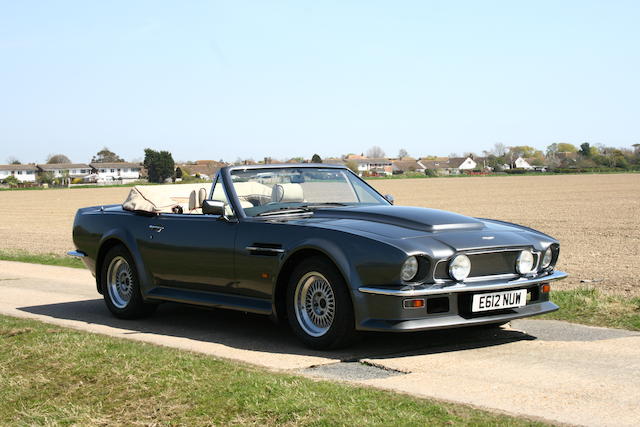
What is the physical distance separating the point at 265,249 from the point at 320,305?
2.29 feet

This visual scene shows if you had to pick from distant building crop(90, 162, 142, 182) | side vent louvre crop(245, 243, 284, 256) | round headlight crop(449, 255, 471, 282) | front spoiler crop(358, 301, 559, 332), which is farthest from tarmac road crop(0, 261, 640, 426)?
distant building crop(90, 162, 142, 182)

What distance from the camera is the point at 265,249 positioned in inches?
274

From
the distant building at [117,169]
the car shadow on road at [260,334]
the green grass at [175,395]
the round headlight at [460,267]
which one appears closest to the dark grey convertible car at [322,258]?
the round headlight at [460,267]

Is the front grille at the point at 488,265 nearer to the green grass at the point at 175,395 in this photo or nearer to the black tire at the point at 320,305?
the black tire at the point at 320,305

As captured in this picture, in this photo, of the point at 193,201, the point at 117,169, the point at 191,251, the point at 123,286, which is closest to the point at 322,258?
the point at 191,251

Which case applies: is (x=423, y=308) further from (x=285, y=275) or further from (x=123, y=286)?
(x=123, y=286)

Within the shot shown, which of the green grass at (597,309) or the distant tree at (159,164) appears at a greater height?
the distant tree at (159,164)

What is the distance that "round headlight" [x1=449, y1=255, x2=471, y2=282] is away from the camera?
20.3ft

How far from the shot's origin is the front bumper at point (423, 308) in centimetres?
607

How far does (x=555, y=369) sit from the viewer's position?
19.0 feet

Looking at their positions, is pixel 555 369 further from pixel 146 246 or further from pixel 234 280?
pixel 146 246

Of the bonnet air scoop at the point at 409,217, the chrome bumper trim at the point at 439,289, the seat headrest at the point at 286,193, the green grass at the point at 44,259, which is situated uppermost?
the seat headrest at the point at 286,193

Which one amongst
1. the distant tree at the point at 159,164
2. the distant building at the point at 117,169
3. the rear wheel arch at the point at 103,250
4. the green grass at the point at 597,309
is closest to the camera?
the green grass at the point at 597,309

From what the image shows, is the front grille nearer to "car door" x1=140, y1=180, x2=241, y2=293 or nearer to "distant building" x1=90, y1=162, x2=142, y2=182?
"car door" x1=140, y1=180, x2=241, y2=293
